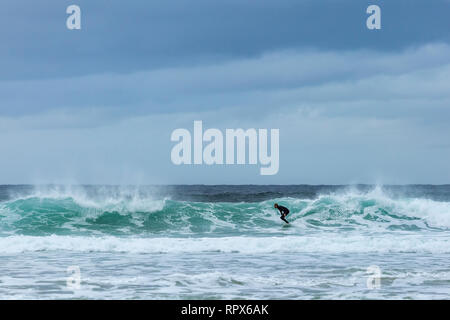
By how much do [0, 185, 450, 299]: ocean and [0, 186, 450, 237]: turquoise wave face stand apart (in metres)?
0.05

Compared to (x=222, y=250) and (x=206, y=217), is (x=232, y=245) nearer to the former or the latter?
(x=222, y=250)

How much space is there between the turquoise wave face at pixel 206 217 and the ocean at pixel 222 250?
0.16 ft

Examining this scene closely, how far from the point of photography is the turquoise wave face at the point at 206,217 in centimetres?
2184

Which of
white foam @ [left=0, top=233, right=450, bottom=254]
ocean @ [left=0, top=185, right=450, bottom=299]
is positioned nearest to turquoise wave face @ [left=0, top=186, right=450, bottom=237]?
ocean @ [left=0, top=185, right=450, bottom=299]

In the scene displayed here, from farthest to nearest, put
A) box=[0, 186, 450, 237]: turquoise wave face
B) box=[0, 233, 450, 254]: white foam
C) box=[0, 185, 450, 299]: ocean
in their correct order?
1. box=[0, 186, 450, 237]: turquoise wave face
2. box=[0, 233, 450, 254]: white foam
3. box=[0, 185, 450, 299]: ocean

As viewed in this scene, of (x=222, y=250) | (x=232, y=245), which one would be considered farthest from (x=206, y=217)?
(x=222, y=250)

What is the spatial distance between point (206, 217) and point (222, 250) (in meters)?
9.38

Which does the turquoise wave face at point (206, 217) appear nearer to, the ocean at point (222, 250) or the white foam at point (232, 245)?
the ocean at point (222, 250)

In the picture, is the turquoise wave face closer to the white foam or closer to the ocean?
the ocean

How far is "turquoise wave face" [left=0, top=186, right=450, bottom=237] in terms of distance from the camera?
860 inches

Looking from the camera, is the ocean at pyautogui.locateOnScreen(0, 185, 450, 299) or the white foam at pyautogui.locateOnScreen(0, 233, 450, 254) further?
Answer: the white foam at pyautogui.locateOnScreen(0, 233, 450, 254)
